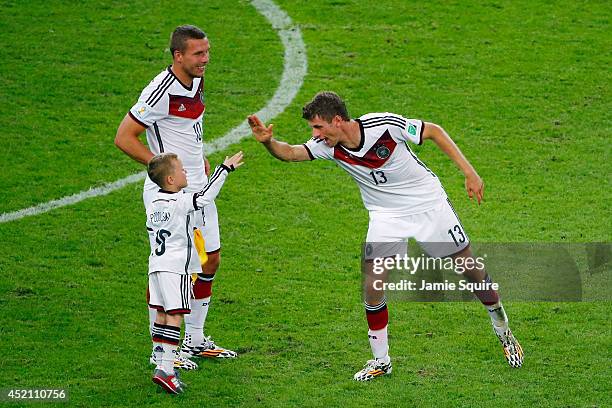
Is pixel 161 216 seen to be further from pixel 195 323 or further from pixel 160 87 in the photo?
pixel 195 323

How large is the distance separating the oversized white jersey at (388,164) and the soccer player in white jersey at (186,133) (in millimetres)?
886

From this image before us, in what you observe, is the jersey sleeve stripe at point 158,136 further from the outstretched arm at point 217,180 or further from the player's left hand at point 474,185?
the player's left hand at point 474,185

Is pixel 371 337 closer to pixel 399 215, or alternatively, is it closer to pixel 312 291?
pixel 399 215

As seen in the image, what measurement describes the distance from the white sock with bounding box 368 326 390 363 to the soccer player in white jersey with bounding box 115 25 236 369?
111cm

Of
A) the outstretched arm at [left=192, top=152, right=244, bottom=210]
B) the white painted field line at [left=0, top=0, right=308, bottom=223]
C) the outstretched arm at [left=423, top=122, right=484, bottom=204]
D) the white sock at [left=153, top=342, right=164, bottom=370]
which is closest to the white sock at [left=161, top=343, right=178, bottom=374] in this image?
the white sock at [left=153, top=342, right=164, bottom=370]

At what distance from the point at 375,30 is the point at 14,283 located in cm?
693

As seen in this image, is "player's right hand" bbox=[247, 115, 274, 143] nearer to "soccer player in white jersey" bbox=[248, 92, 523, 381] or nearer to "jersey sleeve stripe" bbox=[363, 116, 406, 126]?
"soccer player in white jersey" bbox=[248, 92, 523, 381]

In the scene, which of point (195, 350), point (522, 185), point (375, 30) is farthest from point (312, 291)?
point (375, 30)

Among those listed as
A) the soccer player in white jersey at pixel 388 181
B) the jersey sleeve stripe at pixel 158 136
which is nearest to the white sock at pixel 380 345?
the soccer player in white jersey at pixel 388 181

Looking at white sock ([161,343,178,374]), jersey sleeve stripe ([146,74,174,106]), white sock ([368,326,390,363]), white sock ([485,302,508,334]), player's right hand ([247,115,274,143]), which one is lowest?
white sock ([161,343,178,374])

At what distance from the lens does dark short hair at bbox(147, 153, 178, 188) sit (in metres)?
7.85

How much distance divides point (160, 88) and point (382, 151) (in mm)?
1659

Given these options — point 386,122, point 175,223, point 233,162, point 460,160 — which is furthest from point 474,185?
point 175,223

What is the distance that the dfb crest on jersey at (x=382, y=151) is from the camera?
8.16 m
